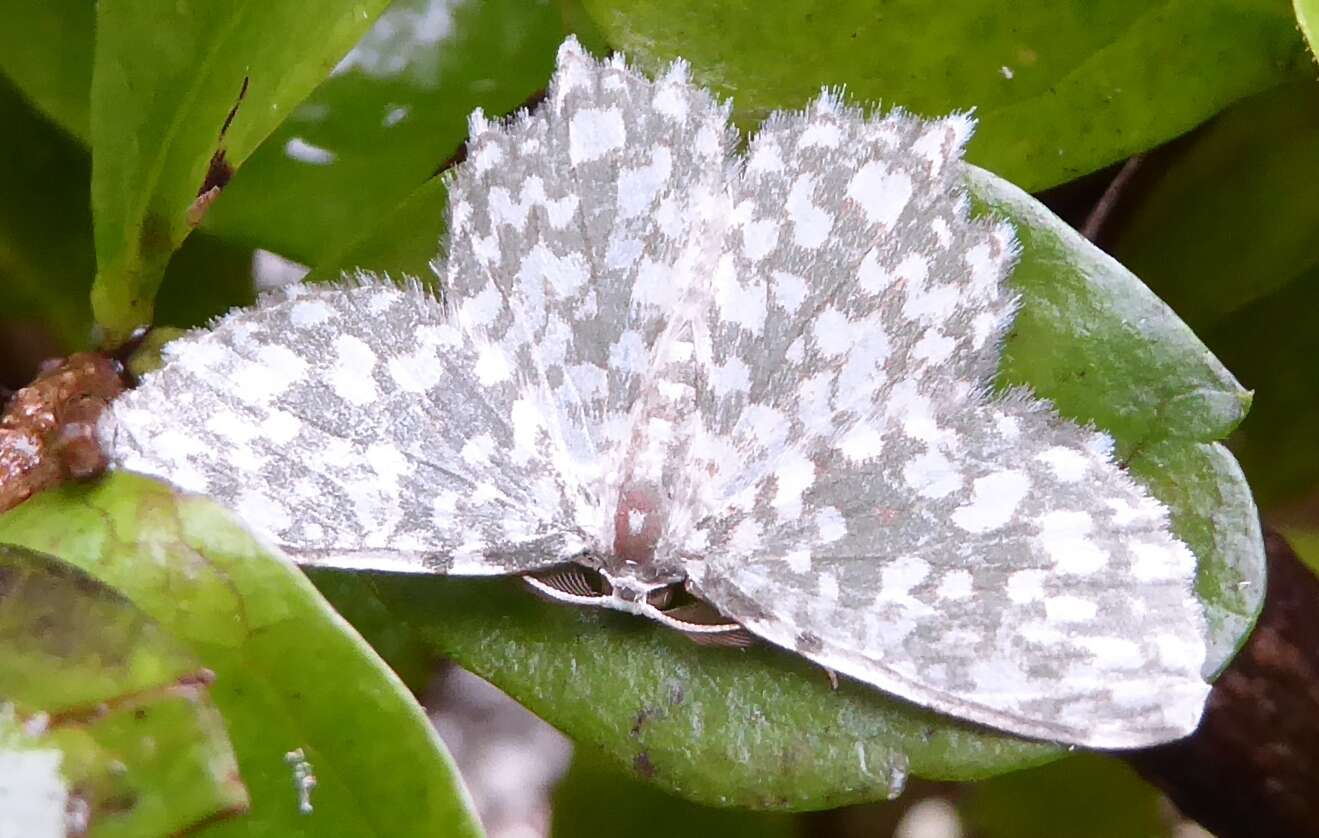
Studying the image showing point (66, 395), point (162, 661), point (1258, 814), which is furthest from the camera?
point (1258, 814)

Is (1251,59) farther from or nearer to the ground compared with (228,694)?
farther from the ground

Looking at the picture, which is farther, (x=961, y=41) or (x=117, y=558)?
(x=961, y=41)

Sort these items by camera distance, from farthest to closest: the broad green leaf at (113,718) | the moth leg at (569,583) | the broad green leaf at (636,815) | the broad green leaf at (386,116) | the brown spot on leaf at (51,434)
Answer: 1. the broad green leaf at (636,815)
2. the broad green leaf at (386,116)
3. the moth leg at (569,583)
4. the brown spot on leaf at (51,434)
5. the broad green leaf at (113,718)

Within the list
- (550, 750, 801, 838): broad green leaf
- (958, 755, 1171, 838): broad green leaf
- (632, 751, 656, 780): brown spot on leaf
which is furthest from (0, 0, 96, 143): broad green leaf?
(958, 755, 1171, 838): broad green leaf

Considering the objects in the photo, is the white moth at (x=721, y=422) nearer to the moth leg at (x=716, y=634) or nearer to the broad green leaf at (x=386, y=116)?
the moth leg at (x=716, y=634)

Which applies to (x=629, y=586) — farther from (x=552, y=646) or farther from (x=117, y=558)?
(x=117, y=558)

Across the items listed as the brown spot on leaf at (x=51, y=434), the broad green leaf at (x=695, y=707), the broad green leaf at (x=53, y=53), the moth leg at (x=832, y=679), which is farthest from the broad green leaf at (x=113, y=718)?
the broad green leaf at (x=53, y=53)

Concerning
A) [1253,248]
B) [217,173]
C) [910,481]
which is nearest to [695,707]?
[910,481]

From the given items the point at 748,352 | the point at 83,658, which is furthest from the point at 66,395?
the point at 748,352
